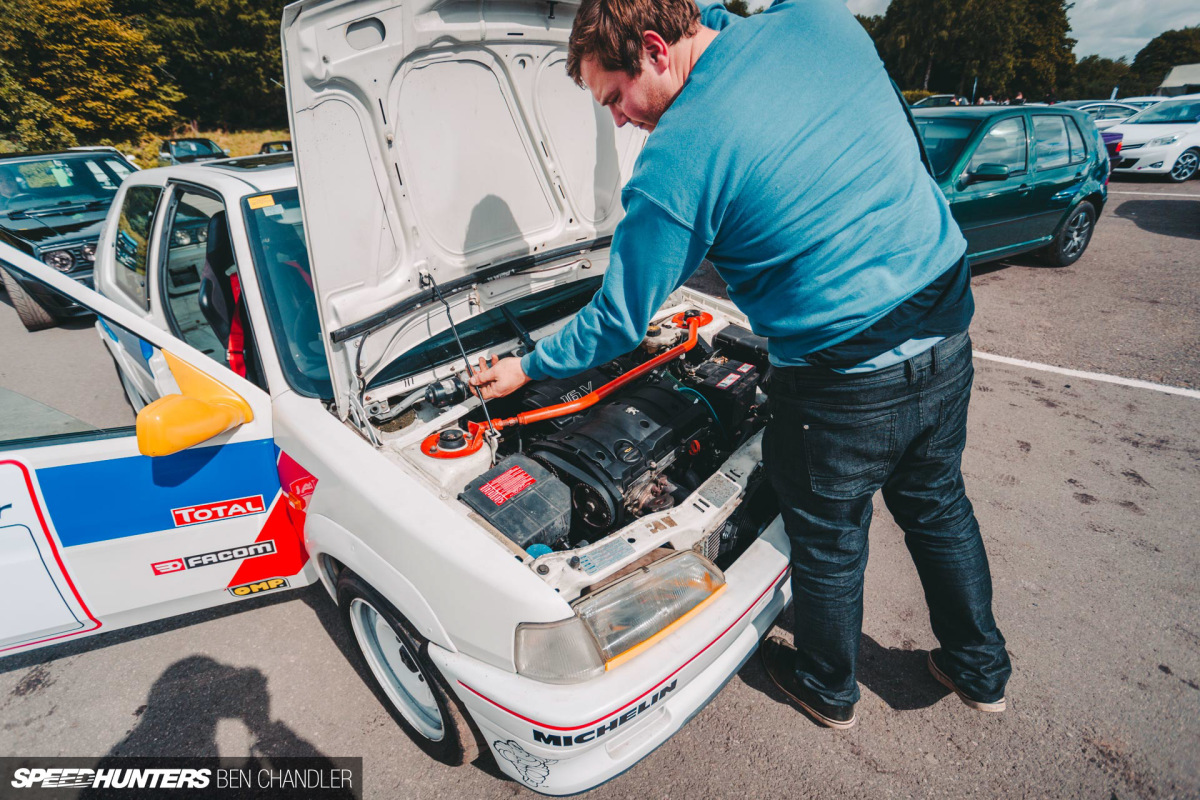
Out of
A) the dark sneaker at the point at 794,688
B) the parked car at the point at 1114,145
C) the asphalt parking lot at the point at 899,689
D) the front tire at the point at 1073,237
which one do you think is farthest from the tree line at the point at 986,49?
the dark sneaker at the point at 794,688

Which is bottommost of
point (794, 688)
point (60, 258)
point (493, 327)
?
point (794, 688)

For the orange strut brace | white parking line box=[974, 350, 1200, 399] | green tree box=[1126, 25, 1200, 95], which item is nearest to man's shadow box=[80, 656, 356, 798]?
the orange strut brace

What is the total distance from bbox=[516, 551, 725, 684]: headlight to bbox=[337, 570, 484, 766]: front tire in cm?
38

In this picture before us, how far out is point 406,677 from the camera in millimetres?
1957

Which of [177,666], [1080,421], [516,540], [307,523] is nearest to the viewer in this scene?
[516,540]

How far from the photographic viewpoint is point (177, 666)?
2.25 meters

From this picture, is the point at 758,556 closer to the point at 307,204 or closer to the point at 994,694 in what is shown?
the point at 994,694

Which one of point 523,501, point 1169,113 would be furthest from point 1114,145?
point 523,501

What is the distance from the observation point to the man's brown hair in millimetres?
1269

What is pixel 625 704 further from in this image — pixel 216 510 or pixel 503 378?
pixel 216 510

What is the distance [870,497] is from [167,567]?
2228 millimetres

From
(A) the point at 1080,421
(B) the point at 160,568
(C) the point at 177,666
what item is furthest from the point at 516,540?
(A) the point at 1080,421

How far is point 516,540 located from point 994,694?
67.8 inches

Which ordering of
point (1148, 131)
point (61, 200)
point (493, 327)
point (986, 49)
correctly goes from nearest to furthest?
1. point (493, 327)
2. point (61, 200)
3. point (1148, 131)
4. point (986, 49)
